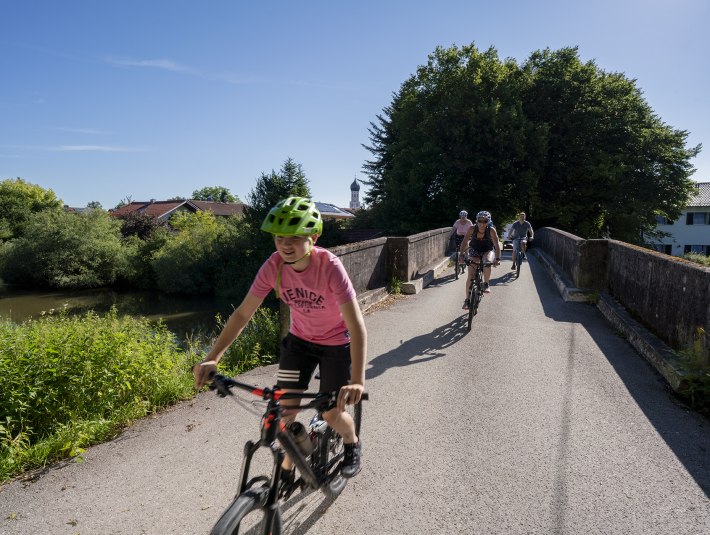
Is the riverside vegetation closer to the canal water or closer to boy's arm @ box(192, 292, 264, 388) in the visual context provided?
boy's arm @ box(192, 292, 264, 388)

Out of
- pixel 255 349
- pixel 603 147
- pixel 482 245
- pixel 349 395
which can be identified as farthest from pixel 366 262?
pixel 603 147

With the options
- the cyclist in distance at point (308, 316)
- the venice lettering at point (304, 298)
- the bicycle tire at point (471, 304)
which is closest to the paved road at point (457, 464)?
the cyclist in distance at point (308, 316)

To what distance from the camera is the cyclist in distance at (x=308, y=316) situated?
2.58m

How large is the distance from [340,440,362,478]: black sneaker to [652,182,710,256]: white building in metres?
49.5

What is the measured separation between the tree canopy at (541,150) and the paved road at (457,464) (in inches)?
1096

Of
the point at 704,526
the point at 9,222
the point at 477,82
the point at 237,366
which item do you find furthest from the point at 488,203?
the point at 9,222

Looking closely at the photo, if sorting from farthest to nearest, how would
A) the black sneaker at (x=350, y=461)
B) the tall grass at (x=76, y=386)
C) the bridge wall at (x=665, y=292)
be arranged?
the bridge wall at (x=665, y=292) < the tall grass at (x=76, y=386) < the black sneaker at (x=350, y=461)

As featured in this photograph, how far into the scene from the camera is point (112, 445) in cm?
417

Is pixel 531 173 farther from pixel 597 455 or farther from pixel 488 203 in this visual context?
pixel 597 455

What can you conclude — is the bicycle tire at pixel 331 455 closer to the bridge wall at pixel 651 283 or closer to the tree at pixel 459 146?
the bridge wall at pixel 651 283

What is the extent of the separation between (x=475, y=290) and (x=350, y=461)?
18.2 ft

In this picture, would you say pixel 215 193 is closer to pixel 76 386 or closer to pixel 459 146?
pixel 459 146

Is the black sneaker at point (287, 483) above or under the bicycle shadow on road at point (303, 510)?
above

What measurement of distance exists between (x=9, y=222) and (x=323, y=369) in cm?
6453
